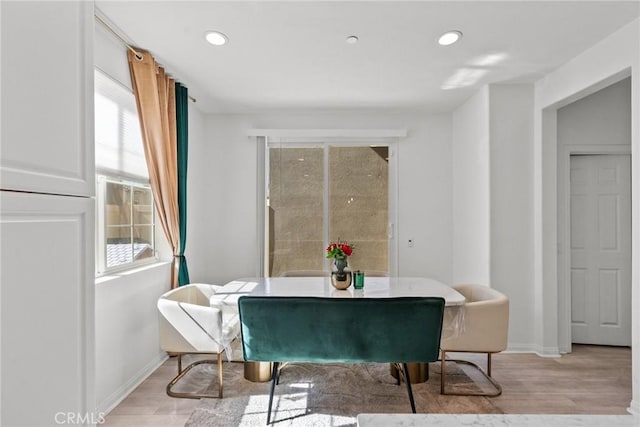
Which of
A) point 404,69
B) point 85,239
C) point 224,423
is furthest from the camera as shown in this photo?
point 404,69

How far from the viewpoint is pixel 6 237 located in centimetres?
70

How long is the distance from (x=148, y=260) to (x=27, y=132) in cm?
274

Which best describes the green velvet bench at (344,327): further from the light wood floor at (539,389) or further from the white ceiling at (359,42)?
the white ceiling at (359,42)

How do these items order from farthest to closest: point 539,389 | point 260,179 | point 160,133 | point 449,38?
1. point 260,179
2. point 160,133
3. point 539,389
4. point 449,38

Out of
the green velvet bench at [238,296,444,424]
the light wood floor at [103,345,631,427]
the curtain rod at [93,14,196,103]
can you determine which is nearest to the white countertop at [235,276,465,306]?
the green velvet bench at [238,296,444,424]

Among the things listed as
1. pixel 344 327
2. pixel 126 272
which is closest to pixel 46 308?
pixel 344 327

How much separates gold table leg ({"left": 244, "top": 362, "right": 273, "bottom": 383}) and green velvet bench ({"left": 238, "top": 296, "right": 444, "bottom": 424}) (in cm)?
67

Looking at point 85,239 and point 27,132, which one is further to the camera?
point 85,239

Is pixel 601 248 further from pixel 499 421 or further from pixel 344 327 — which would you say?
pixel 499 421

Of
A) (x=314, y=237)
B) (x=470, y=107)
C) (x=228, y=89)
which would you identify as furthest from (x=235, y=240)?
(x=470, y=107)

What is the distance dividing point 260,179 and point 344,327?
2.72m

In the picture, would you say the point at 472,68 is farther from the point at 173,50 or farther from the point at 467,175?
the point at 173,50

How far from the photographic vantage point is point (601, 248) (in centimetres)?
373

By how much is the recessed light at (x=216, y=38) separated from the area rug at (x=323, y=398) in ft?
7.98
